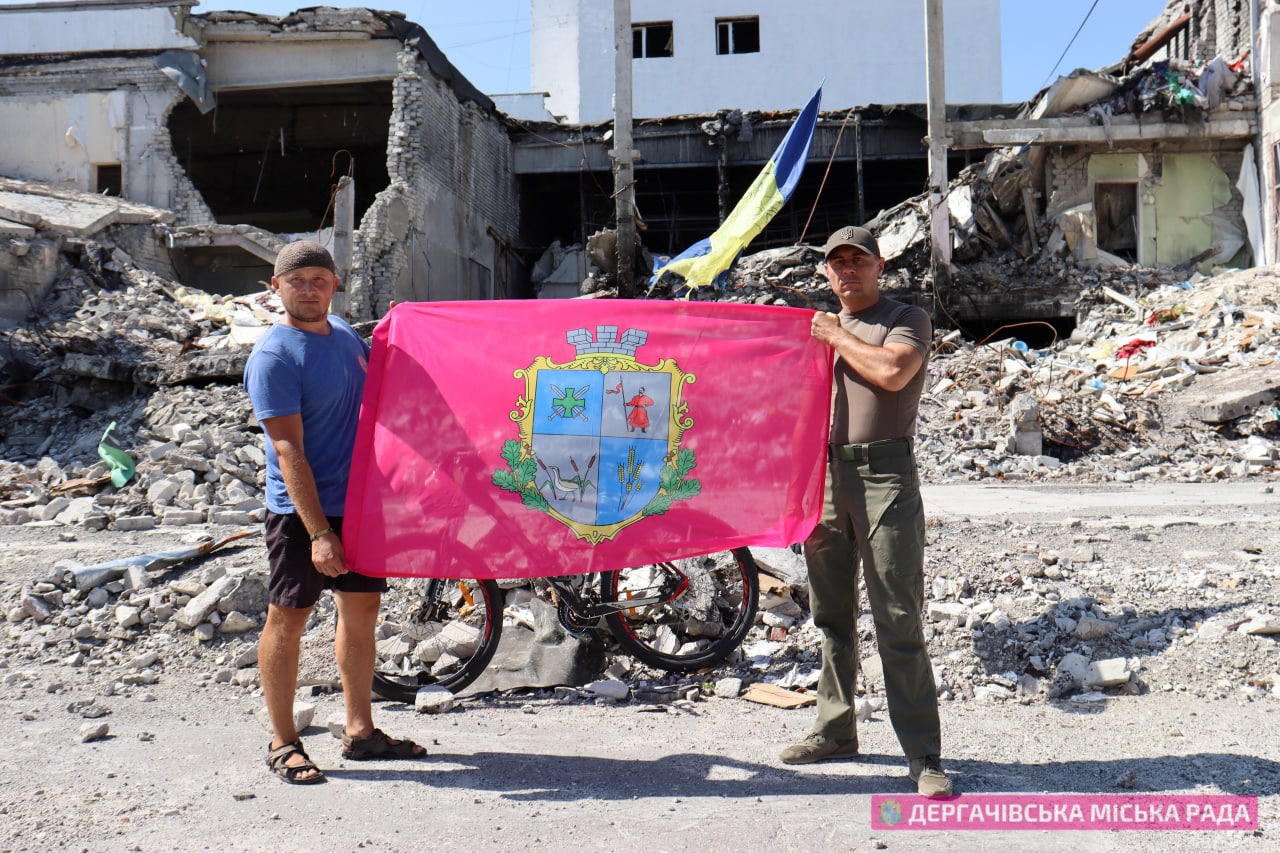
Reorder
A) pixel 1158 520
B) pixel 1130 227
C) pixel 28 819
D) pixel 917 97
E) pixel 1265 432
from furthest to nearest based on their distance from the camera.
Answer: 1. pixel 917 97
2. pixel 1130 227
3. pixel 1265 432
4. pixel 1158 520
5. pixel 28 819

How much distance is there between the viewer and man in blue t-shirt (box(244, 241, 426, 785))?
321 centimetres

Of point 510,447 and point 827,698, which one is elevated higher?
point 510,447

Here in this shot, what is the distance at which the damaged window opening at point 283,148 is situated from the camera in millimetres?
20234

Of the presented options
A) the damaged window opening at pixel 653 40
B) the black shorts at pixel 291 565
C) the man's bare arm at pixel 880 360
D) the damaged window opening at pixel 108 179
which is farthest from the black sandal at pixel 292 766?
the damaged window opening at pixel 653 40

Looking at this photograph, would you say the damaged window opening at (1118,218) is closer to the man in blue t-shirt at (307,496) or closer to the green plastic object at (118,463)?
the green plastic object at (118,463)

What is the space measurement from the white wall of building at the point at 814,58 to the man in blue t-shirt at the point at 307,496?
25.4m

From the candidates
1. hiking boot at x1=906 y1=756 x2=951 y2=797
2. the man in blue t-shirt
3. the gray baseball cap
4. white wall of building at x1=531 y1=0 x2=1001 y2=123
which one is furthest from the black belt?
white wall of building at x1=531 y1=0 x2=1001 y2=123

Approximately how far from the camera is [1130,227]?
18.0m

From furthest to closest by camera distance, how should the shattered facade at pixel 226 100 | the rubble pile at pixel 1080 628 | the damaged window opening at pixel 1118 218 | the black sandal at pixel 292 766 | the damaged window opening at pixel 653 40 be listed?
1. the damaged window opening at pixel 653 40
2. the damaged window opening at pixel 1118 218
3. the shattered facade at pixel 226 100
4. the rubble pile at pixel 1080 628
5. the black sandal at pixel 292 766

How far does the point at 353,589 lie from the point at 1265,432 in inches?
403

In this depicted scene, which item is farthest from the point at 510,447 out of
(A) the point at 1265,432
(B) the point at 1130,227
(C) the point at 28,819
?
(B) the point at 1130,227

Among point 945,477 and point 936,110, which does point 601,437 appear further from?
point 936,110

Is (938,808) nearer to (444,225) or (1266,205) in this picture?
(444,225)

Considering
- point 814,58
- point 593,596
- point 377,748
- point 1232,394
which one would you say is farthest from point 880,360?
point 814,58
